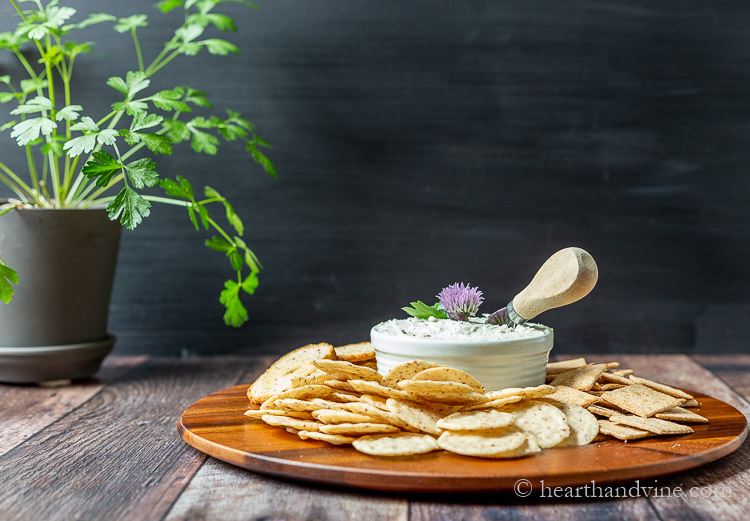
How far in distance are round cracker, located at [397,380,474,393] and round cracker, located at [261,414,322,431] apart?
5.3 inches

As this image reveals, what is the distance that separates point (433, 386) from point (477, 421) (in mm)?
79

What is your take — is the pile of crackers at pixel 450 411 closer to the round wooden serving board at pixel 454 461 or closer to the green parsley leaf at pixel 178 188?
the round wooden serving board at pixel 454 461

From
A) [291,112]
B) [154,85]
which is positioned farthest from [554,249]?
[154,85]

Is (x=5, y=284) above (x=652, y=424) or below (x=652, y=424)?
above

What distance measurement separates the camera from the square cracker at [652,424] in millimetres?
965

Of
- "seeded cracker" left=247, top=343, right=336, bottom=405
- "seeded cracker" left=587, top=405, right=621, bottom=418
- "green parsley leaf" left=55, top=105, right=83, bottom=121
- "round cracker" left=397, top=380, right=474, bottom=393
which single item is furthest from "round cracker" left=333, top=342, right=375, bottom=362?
"green parsley leaf" left=55, top=105, right=83, bottom=121

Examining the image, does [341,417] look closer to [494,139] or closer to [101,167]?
[101,167]

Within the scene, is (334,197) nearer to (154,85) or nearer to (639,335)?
(154,85)

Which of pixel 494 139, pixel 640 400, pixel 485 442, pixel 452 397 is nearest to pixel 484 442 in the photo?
pixel 485 442

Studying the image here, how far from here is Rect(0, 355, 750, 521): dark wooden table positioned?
806mm

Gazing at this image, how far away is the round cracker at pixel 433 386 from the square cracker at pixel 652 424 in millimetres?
227

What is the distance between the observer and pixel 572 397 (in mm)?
1088

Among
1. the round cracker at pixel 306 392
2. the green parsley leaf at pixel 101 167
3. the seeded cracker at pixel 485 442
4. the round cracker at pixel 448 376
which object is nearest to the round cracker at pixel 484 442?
the seeded cracker at pixel 485 442

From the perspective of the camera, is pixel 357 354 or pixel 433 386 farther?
pixel 357 354
